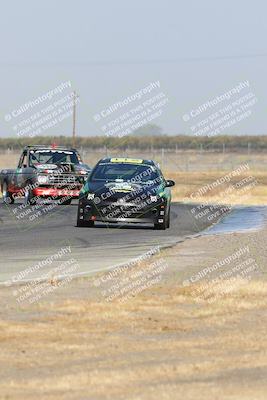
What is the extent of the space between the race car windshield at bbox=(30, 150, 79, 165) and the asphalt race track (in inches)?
186

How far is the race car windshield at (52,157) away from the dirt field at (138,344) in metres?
23.2

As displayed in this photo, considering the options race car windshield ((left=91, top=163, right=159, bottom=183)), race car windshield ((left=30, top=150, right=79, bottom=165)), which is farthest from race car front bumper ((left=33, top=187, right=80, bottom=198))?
race car windshield ((left=91, top=163, right=159, bottom=183))

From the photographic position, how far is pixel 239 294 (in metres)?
13.4

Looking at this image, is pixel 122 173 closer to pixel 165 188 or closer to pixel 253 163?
pixel 165 188

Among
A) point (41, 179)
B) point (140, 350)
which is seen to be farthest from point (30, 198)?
point (140, 350)

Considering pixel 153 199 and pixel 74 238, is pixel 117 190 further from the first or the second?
pixel 74 238

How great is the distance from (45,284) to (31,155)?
77.9ft

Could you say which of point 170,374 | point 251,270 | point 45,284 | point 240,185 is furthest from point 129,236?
point 240,185

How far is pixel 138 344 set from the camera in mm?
9852

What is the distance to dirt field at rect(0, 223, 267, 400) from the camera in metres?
7.88

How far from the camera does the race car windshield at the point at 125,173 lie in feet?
87.0

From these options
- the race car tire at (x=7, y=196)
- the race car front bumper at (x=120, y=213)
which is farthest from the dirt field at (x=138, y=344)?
the race car tire at (x=7, y=196)

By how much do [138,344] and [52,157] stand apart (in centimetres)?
2863

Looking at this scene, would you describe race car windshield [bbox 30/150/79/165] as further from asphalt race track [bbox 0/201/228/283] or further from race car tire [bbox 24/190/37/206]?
asphalt race track [bbox 0/201/228/283]
